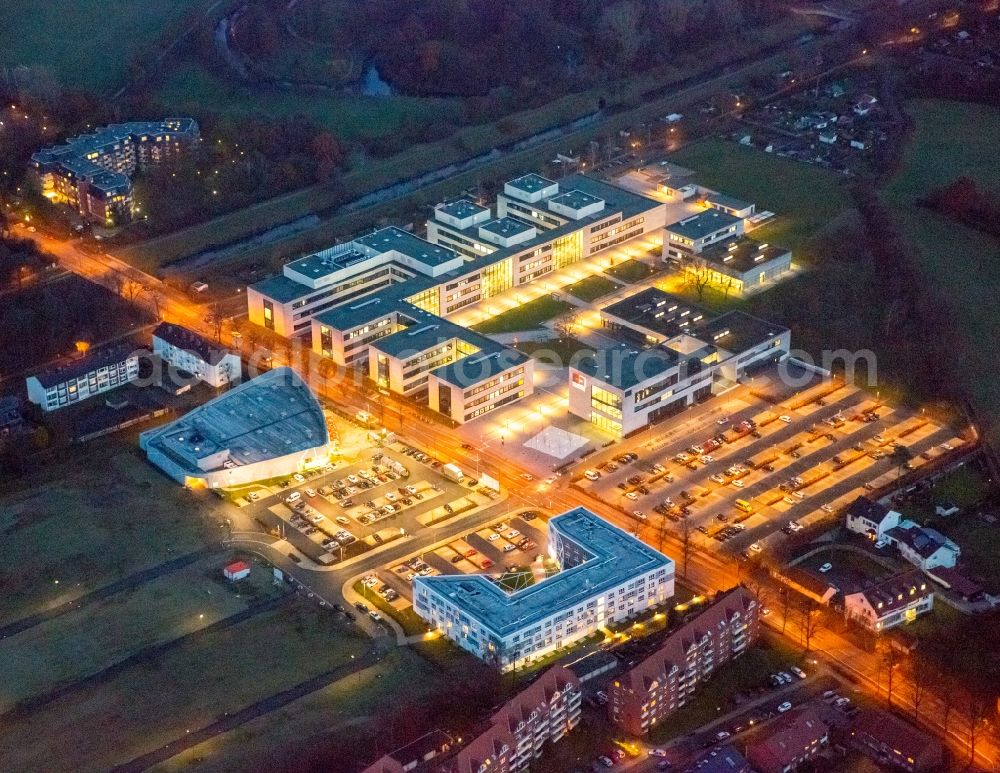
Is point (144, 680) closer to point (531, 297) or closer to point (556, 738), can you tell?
point (556, 738)

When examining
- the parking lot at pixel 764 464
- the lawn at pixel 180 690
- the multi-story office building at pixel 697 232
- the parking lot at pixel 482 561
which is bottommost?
the parking lot at pixel 764 464

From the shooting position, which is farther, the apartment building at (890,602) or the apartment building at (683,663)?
the apartment building at (890,602)

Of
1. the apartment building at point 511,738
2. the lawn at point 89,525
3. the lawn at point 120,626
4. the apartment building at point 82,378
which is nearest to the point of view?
the apartment building at point 511,738

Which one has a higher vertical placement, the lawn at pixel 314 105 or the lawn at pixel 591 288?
the lawn at pixel 314 105

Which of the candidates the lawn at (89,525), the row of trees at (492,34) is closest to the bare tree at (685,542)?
the lawn at (89,525)

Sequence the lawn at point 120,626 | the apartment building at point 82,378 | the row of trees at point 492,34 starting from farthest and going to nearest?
the row of trees at point 492,34, the apartment building at point 82,378, the lawn at point 120,626

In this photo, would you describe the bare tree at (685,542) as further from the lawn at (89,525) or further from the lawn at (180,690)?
the lawn at (89,525)
